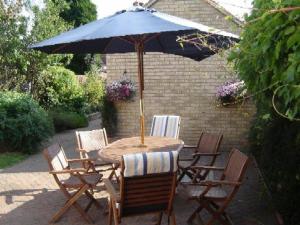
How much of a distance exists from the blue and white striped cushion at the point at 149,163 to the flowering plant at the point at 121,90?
6.75 meters

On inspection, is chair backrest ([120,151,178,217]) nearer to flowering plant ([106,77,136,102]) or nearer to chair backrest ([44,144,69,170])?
chair backrest ([44,144,69,170])

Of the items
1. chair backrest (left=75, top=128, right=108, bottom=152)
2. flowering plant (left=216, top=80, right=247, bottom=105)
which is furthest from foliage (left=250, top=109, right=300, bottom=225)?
flowering plant (left=216, top=80, right=247, bottom=105)

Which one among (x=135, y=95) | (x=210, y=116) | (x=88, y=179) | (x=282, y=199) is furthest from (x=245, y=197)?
(x=135, y=95)

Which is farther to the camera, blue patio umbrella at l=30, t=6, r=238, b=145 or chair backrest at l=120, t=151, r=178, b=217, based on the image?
blue patio umbrella at l=30, t=6, r=238, b=145

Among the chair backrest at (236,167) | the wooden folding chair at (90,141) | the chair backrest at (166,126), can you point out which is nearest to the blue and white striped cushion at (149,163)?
the chair backrest at (236,167)

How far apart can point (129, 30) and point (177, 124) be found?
3.49 m

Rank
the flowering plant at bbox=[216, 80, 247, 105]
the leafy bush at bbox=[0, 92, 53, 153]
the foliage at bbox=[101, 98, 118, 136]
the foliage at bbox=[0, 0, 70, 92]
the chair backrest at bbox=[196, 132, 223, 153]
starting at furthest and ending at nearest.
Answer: the foliage at bbox=[0, 0, 70, 92] → the foliage at bbox=[101, 98, 118, 136] → the leafy bush at bbox=[0, 92, 53, 153] → the flowering plant at bbox=[216, 80, 247, 105] → the chair backrest at bbox=[196, 132, 223, 153]

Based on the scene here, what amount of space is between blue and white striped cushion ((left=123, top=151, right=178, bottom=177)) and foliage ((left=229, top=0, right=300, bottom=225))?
1.08 metres

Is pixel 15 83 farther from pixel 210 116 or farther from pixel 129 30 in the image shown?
pixel 129 30

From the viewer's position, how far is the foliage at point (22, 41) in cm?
1330

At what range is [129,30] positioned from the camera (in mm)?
4938

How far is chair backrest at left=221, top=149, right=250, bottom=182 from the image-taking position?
4.82 meters

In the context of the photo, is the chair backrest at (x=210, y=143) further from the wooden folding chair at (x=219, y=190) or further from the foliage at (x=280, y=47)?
the foliage at (x=280, y=47)

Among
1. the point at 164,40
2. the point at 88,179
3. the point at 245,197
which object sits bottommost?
the point at 245,197
